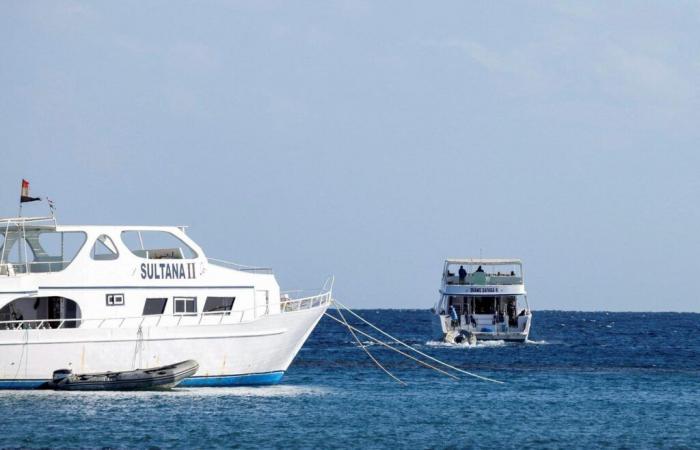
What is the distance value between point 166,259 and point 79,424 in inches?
288

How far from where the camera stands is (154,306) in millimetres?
34812

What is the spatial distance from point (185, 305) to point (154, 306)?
90 cm

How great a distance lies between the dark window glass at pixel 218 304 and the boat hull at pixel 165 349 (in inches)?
32.8

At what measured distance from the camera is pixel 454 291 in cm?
6719

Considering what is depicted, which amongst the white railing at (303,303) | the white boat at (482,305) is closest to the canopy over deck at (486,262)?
the white boat at (482,305)

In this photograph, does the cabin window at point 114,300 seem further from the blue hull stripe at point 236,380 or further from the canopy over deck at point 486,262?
the canopy over deck at point 486,262

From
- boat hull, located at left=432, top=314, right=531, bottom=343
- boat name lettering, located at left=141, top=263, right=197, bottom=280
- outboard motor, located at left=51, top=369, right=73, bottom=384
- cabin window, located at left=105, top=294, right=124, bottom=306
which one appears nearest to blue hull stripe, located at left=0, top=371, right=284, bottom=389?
outboard motor, located at left=51, top=369, right=73, bottom=384

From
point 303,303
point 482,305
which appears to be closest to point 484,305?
point 482,305

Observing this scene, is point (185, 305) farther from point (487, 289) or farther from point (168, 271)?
point (487, 289)

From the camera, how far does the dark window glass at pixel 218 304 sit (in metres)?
35.4

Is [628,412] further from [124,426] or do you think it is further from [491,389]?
[124,426]


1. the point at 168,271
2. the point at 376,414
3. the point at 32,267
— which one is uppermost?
the point at 32,267

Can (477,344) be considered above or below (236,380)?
above

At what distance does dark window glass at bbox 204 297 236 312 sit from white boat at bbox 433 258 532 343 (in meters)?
31.7
